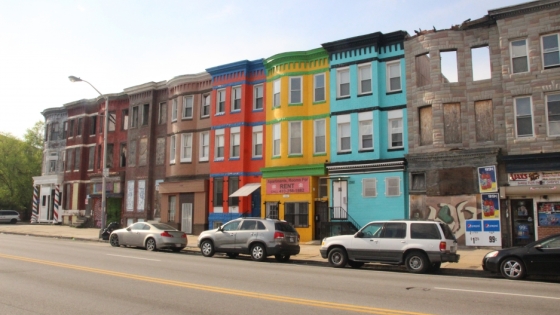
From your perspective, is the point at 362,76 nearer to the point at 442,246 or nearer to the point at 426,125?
the point at 426,125

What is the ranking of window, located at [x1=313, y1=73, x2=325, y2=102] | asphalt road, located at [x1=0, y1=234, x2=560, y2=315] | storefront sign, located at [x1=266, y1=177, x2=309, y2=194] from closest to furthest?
asphalt road, located at [x1=0, y1=234, x2=560, y2=315], storefront sign, located at [x1=266, y1=177, x2=309, y2=194], window, located at [x1=313, y1=73, x2=325, y2=102]

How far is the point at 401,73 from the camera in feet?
84.2

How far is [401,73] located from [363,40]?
2.88 m

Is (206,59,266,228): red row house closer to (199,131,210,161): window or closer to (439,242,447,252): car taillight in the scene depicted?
(199,131,210,161): window

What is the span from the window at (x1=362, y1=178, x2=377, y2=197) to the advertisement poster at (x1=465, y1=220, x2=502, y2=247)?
494 centimetres

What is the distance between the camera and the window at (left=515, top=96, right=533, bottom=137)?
71.4 ft

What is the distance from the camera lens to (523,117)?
72.0 feet

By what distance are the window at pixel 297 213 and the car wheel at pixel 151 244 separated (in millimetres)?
8595

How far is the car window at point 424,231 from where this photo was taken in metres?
15.5

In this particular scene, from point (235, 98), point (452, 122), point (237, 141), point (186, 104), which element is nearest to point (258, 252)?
point (452, 122)

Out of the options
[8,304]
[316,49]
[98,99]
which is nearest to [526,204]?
[316,49]

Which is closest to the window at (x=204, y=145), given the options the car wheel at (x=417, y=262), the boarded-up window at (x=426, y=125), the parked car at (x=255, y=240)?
the parked car at (x=255, y=240)

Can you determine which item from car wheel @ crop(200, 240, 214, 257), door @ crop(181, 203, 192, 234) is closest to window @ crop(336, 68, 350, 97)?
car wheel @ crop(200, 240, 214, 257)

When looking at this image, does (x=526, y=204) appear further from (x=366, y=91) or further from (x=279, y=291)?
(x=279, y=291)
